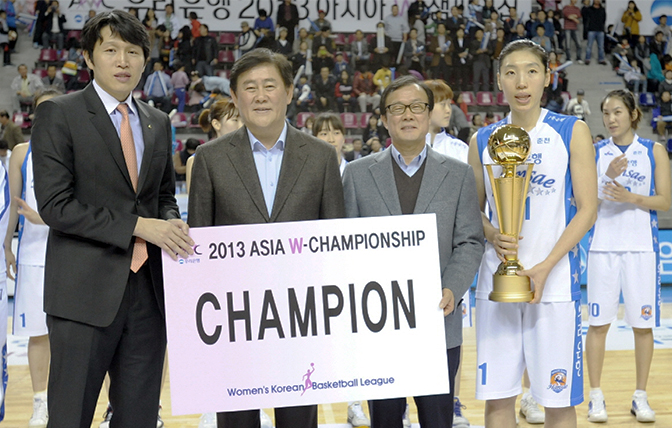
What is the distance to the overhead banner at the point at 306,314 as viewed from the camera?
8.21 feet

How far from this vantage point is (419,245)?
8.52 ft

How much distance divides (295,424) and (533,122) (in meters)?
1.65

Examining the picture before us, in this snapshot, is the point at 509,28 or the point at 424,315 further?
the point at 509,28

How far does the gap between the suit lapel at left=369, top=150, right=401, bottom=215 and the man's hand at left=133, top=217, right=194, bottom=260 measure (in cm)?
84

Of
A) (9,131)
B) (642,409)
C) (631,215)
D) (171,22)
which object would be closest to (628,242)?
(631,215)

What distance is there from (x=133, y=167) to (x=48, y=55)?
51.8 ft

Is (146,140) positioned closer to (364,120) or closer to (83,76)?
(364,120)

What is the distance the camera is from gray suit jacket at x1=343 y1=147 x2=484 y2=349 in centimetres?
277

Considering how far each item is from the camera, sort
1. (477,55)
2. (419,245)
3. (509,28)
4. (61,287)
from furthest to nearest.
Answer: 1. (509,28)
2. (477,55)
3. (419,245)
4. (61,287)

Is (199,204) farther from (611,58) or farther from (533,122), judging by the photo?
(611,58)

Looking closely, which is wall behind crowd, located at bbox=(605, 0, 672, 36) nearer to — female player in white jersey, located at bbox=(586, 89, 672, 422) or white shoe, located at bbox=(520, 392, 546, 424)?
female player in white jersey, located at bbox=(586, 89, 672, 422)

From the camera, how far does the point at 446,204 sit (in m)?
2.78

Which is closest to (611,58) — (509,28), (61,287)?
(509,28)

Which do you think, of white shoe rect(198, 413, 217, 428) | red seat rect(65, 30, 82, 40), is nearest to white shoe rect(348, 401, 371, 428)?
white shoe rect(198, 413, 217, 428)
